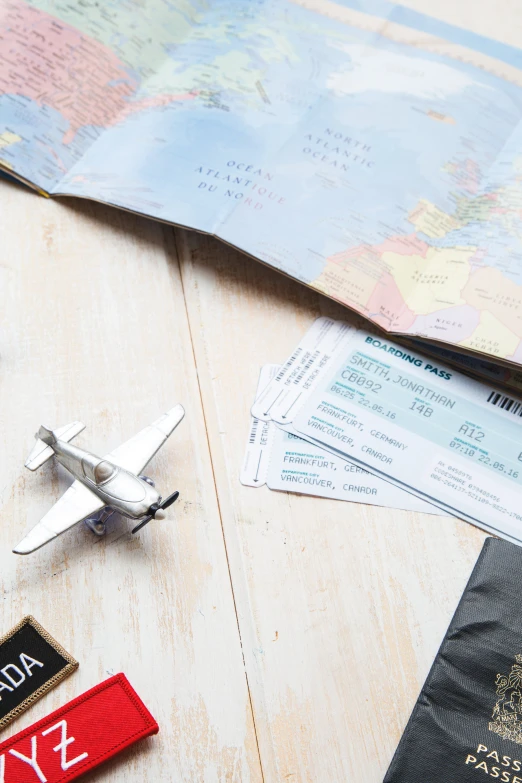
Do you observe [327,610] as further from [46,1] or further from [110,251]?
[46,1]

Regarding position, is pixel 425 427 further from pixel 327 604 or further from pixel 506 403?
pixel 327 604

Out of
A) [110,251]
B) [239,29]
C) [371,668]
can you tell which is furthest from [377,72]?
[371,668]

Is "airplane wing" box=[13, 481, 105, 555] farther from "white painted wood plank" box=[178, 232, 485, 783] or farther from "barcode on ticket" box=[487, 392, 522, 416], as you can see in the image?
"barcode on ticket" box=[487, 392, 522, 416]

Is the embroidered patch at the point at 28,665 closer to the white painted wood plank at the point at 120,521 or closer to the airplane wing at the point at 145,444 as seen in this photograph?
the white painted wood plank at the point at 120,521

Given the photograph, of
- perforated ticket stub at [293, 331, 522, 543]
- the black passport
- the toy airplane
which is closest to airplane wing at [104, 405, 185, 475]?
the toy airplane

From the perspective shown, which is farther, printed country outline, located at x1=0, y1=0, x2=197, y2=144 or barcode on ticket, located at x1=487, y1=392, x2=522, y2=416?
printed country outline, located at x1=0, y1=0, x2=197, y2=144

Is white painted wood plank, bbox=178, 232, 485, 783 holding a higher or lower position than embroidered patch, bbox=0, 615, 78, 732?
lower

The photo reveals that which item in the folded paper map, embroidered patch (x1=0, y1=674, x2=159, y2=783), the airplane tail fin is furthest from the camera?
the folded paper map
